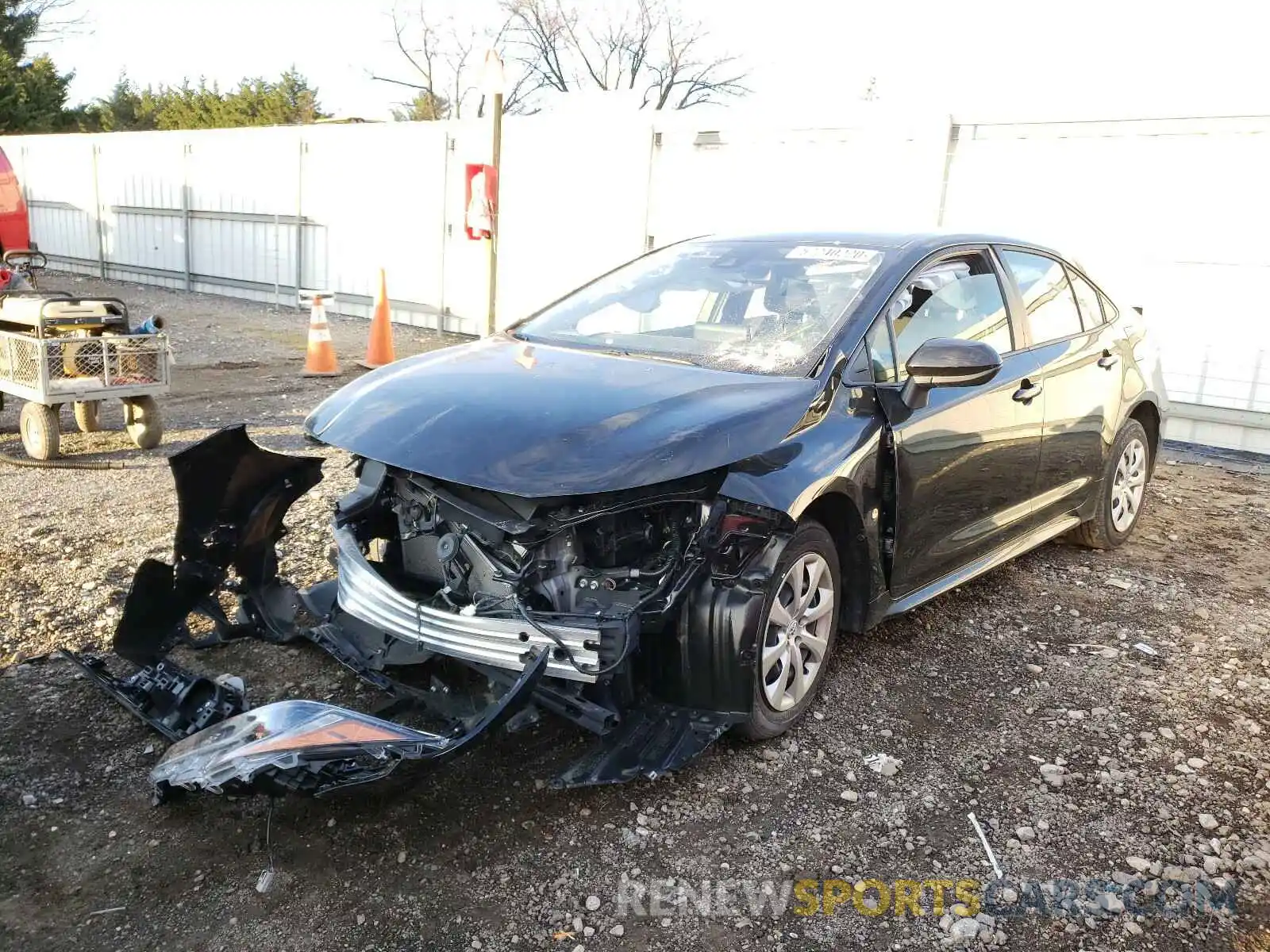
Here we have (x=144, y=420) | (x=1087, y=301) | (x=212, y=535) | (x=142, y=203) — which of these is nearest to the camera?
(x=212, y=535)

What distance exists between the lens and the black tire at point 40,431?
6.34 m

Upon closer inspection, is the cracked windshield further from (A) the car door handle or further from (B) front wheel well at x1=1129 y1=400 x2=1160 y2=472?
(B) front wheel well at x1=1129 y1=400 x2=1160 y2=472

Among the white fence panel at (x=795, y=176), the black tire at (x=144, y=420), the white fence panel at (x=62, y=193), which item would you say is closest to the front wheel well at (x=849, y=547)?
the black tire at (x=144, y=420)

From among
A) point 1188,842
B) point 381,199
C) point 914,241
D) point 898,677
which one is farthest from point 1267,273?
point 381,199

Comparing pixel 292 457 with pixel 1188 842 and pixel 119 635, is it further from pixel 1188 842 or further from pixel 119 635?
pixel 1188 842

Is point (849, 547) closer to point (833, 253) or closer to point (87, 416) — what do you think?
point (833, 253)

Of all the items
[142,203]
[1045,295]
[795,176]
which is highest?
[795,176]

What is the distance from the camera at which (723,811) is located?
3.05 meters

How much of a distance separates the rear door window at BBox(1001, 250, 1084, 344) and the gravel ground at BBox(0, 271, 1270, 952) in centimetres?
131

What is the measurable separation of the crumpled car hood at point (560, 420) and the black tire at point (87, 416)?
4.67 m

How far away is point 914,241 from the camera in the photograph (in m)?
4.04

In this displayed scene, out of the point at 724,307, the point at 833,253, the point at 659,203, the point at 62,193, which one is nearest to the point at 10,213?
the point at 62,193

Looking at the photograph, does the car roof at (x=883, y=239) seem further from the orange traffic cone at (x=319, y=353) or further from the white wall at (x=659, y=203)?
the orange traffic cone at (x=319, y=353)

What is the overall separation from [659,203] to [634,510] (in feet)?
29.9
